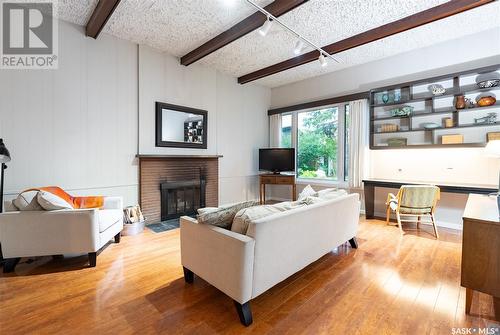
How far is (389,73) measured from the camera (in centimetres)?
428

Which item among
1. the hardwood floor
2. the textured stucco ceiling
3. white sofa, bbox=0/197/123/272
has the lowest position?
the hardwood floor

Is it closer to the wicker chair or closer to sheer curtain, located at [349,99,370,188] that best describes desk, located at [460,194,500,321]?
the wicker chair

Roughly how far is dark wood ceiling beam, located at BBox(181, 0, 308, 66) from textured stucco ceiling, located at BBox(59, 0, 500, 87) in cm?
7

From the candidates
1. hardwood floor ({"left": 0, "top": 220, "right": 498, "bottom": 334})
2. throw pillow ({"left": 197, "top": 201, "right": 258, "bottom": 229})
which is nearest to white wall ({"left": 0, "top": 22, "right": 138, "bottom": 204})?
hardwood floor ({"left": 0, "top": 220, "right": 498, "bottom": 334})

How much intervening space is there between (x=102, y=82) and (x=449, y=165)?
5612 mm

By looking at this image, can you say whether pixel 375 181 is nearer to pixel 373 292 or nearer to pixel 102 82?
pixel 373 292

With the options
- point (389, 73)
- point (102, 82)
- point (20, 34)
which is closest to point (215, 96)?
point (102, 82)

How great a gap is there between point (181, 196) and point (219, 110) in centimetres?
201

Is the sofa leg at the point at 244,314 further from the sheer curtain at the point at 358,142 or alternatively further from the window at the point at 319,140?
the window at the point at 319,140

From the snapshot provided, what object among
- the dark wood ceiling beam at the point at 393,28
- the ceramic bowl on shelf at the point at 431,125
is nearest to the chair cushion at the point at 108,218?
the dark wood ceiling beam at the point at 393,28

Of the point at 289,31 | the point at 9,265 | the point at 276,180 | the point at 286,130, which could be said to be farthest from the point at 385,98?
the point at 9,265

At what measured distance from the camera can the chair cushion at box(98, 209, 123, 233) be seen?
2.63 m

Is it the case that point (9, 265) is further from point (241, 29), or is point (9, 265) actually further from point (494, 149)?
point (494, 149)

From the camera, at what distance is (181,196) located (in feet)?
14.6
